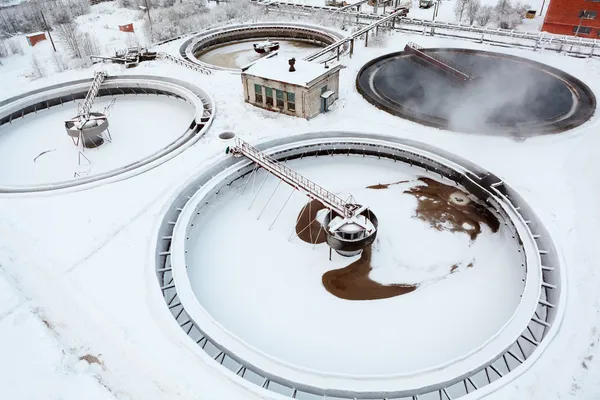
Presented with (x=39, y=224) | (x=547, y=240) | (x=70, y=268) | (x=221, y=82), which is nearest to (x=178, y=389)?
(x=70, y=268)

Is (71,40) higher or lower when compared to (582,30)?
higher

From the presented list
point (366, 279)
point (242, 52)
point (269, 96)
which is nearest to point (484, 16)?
point (242, 52)

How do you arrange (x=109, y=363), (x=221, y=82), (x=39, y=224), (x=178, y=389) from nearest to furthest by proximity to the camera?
(x=178, y=389) → (x=109, y=363) → (x=39, y=224) → (x=221, y=82)

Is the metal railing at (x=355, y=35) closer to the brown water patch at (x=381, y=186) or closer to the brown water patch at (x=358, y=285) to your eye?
the brown water patch at (x=381, y=186)

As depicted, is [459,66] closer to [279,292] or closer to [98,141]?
[279,292]

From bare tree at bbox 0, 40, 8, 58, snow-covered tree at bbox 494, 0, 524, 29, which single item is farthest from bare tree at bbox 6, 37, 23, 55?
snow-covered tree at bbox 494, 0, 524, 29

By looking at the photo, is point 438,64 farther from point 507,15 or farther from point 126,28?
point 126,28

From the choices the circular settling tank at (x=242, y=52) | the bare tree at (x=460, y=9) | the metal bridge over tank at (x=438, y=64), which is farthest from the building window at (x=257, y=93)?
the bare tree at (x=460, y=9)

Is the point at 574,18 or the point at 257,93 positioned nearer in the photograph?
the point at 257,93
